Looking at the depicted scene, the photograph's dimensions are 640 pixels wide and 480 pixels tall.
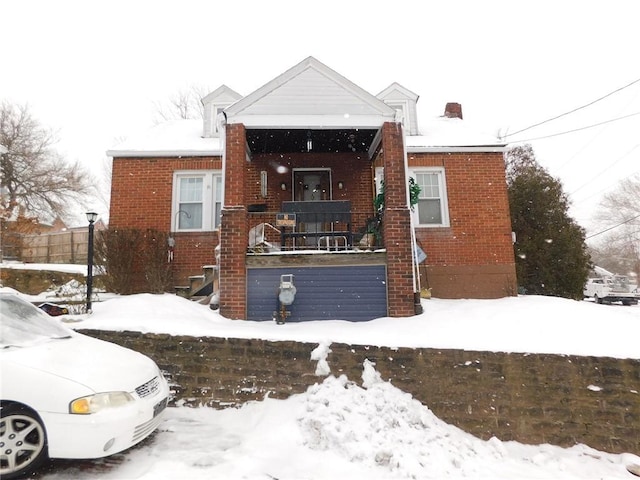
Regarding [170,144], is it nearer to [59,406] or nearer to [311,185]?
[311,185]

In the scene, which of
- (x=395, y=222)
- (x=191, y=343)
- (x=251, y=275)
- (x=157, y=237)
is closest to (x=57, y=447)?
(x=191, y=343)

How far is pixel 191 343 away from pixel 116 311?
192 centimetres

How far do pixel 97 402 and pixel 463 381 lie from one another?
4.24m

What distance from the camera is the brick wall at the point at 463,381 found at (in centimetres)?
465

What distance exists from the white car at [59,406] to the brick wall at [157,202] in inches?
251

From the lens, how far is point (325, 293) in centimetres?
702

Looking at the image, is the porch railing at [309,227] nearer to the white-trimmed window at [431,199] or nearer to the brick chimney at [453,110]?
the white-trimmed window at [431,199]

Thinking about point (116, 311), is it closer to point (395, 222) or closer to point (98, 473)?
point (98, 473)

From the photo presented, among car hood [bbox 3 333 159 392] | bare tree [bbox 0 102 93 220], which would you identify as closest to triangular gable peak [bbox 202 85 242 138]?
car hood [bbox 3 333 159 392]

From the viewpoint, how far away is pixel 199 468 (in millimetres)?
3465

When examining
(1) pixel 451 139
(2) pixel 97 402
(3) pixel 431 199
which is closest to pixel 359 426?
(2) pixel 97 402

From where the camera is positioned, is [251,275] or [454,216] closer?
[251,275]

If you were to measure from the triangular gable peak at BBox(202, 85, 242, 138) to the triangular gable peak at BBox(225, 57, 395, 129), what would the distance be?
410 cm

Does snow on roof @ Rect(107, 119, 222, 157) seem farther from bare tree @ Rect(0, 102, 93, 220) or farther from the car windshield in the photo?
bare tree @ Rect(0, 102, 93, 220)
